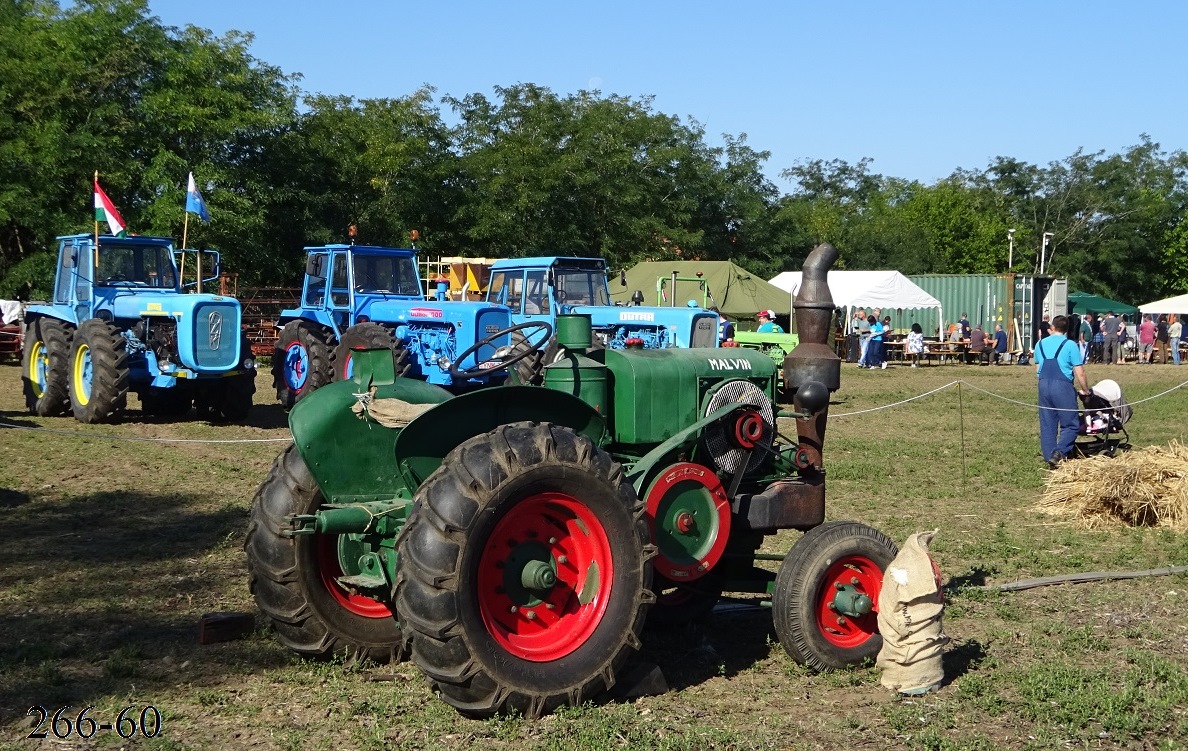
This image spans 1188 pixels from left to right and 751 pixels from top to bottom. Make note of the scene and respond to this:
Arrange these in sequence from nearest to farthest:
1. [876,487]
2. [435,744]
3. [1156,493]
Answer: [435,744] → [1156,493] → [876,487]

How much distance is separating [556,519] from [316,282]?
13.0 meters

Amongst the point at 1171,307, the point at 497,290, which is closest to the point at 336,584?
the point at 497,290

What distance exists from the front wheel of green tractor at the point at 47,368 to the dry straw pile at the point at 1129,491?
38.5 ft

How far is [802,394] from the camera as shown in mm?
5668

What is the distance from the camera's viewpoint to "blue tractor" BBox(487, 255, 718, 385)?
18078 mm

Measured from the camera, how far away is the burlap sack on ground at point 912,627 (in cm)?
504

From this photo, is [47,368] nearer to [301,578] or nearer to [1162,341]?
[301,578]

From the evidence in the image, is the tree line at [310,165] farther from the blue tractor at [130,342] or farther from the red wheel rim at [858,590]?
the red wheel rim at [858,590]

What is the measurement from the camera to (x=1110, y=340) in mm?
36188

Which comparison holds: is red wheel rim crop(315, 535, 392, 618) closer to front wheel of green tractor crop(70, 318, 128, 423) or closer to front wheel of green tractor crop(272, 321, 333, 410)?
front wheel of green tractor crop(70, 318, 128, 423)

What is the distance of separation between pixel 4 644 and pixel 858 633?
12.7ft

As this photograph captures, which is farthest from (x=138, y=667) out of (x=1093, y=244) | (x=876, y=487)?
(x=1093, y=244)

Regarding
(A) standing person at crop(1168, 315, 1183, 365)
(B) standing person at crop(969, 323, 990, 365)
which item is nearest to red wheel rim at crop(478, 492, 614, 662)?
(B) standing person at crop(969, 323, 990, 365)

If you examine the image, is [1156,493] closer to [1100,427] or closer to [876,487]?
[876,487]
